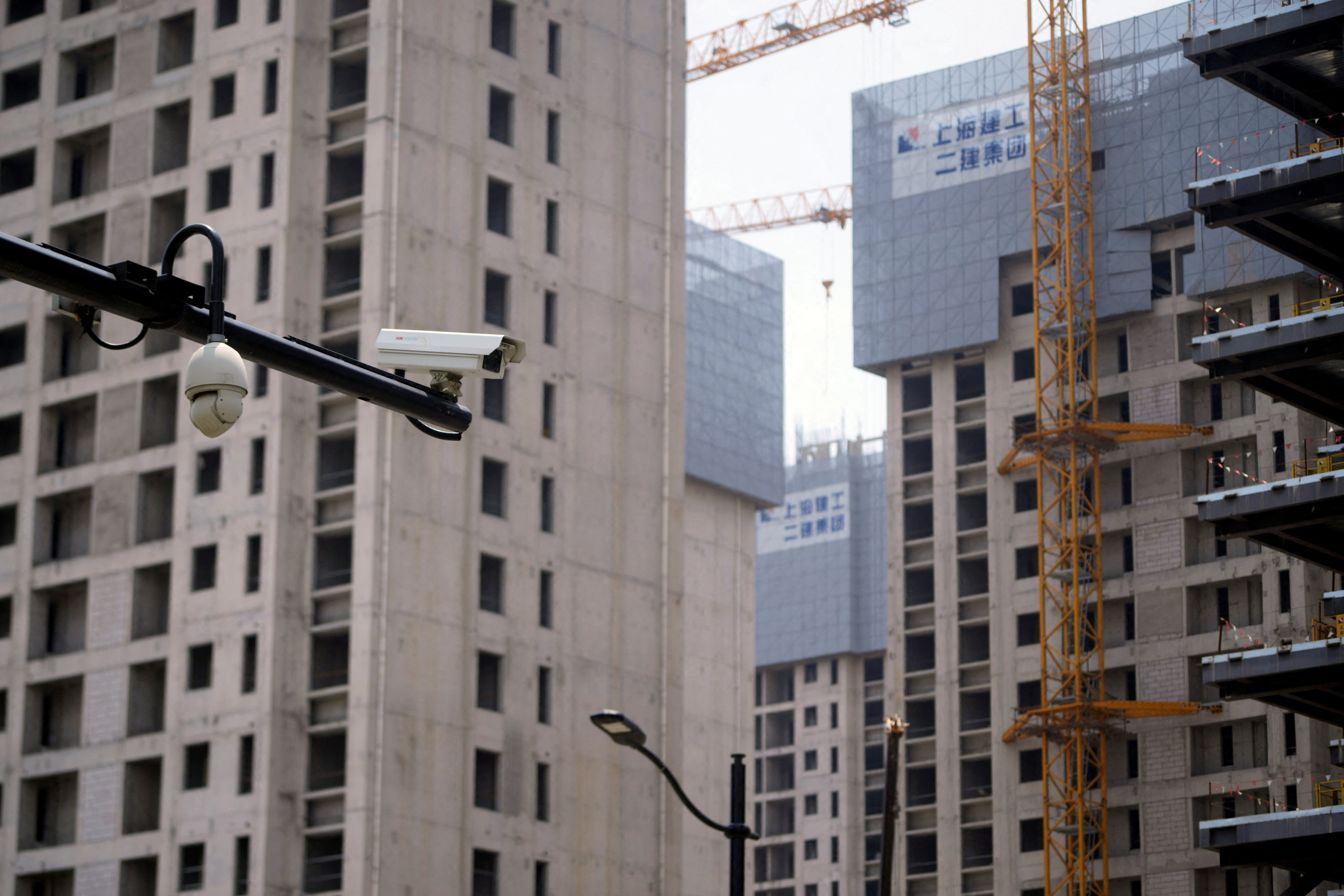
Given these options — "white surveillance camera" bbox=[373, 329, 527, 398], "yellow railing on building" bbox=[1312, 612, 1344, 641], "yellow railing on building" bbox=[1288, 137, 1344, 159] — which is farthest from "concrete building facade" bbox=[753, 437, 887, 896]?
"white surveillance camera" bbox=[373, 329, 527, 398]

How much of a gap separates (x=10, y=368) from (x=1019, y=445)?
56324 mm

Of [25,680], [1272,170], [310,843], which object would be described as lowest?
[310,843]

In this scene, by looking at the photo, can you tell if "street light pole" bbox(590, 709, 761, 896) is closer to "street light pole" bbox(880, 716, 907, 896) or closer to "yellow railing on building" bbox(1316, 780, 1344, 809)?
"street light pole" bbox(880, 716, 907, 896)

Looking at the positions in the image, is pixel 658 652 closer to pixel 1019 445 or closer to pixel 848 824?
pixel 1019 445

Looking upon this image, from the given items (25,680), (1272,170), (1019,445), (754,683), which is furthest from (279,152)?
(754,683)

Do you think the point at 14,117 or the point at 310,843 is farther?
the point at 14,117

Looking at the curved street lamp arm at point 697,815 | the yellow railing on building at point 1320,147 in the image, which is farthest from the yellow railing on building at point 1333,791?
the curved street lamp arm at point 697,815

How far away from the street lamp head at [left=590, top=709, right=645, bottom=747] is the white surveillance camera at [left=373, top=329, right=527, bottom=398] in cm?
1350

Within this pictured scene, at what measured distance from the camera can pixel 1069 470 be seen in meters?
121

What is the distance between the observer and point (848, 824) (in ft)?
614

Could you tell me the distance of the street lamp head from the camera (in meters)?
31.2

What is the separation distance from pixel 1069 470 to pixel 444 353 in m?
105

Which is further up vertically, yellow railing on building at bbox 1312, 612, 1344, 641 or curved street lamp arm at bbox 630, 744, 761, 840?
yellow railing on building at bbox 1312, 612, 1344, 641

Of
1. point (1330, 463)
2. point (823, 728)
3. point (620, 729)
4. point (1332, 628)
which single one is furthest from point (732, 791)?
point (823, 728)
